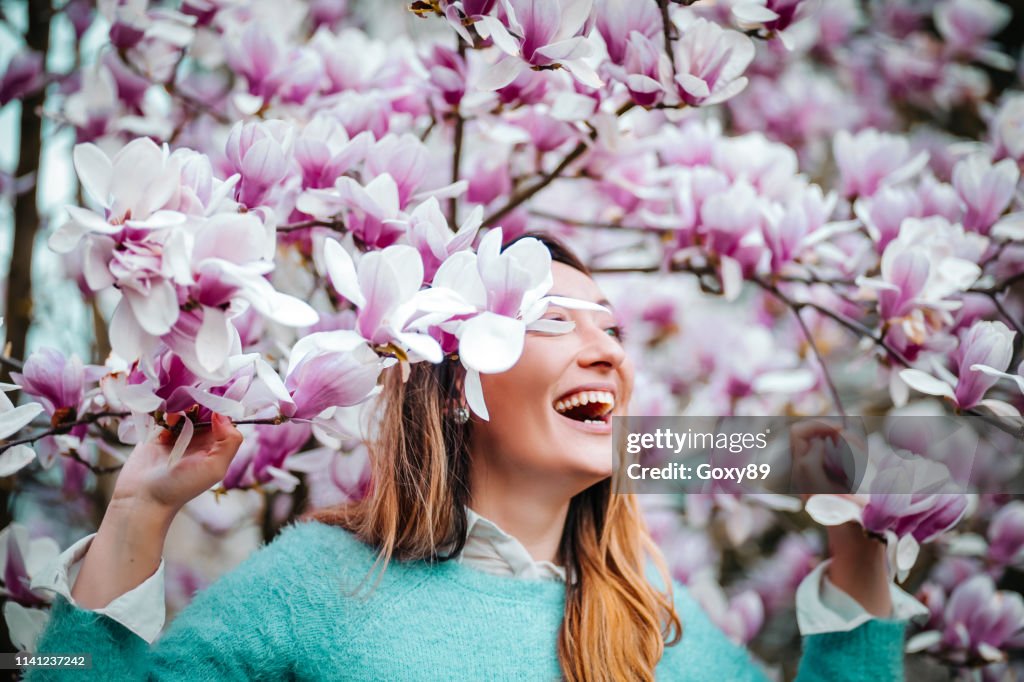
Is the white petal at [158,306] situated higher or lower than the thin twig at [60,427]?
higher

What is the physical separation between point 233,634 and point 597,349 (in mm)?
552

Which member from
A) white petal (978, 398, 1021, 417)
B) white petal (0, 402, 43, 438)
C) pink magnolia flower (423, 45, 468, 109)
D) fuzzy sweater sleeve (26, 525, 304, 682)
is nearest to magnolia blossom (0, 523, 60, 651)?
fuzzy sweater sleeve (26, 525, 304, 682)

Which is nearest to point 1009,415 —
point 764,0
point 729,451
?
point 729,451

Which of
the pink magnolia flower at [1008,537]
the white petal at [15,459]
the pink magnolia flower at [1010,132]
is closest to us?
the white petal at [15,459]

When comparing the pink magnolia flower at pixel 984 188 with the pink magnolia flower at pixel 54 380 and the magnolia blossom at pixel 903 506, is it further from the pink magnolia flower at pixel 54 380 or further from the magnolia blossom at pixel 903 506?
the pink magnolia flower at pixel 54 380

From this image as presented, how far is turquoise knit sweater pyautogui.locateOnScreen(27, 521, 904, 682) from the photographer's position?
985mm

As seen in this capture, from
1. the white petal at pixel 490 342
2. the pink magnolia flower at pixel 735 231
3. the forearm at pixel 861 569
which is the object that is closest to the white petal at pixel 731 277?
the pink magnolia flower at pixel 735 231

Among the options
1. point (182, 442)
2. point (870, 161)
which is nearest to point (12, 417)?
point (182, 442)

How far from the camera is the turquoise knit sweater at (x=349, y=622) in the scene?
0.98 metres

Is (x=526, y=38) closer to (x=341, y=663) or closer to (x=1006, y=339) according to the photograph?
(x=1006, y=339)

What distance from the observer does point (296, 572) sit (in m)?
1.04

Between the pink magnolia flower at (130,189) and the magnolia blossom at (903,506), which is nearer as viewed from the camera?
the pink magnolia flower at (130,189)

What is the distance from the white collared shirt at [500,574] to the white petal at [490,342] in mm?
420

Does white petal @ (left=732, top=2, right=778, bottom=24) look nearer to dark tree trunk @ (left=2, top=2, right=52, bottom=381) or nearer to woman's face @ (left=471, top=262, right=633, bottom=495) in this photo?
woman's face @ (left=471, top=262, right=633, bottom=495)
